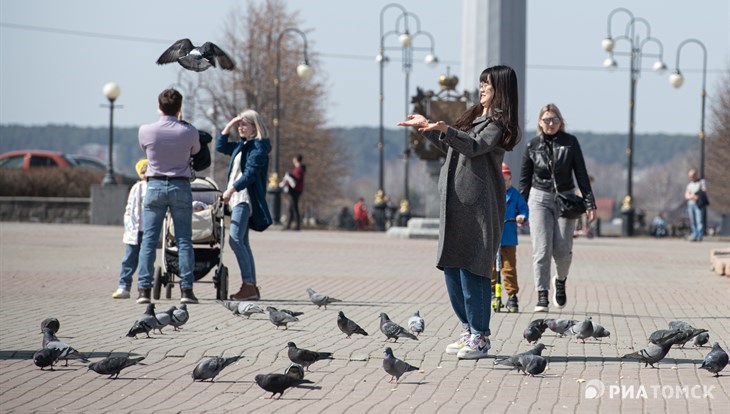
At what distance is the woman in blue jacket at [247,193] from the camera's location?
1245 centimetres

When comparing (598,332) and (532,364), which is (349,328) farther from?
(532,364)

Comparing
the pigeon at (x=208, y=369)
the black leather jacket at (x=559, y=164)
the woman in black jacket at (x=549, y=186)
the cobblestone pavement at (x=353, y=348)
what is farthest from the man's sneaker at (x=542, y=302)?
the pigeon at (x=208, y=369)

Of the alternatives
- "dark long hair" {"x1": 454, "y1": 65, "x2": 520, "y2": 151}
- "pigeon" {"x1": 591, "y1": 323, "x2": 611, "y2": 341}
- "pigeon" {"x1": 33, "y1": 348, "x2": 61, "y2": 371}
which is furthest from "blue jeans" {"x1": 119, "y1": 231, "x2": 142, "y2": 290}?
"dark long hair" {"x1": 454, "y1": 65, "x2": 520, "y2": 151}

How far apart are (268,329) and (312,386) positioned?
2850mm

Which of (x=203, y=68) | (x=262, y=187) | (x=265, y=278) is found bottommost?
(x=265, y=278)

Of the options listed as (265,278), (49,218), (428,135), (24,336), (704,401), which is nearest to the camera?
(704,401)

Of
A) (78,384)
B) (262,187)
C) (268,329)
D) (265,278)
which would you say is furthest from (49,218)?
(78,384)

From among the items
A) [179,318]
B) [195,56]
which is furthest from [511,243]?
[179,318]

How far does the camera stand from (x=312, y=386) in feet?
24.3

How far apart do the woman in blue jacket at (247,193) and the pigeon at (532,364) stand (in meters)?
5.12

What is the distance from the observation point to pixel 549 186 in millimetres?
11773

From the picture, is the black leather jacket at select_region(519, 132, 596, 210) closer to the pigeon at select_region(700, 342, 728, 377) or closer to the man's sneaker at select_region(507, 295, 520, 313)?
the man's sneaker at select_region(507, 295, 520, 313)

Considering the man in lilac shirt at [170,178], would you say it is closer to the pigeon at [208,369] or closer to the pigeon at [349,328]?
the pigeon at [349,328]

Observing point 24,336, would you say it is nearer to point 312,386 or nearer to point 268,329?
point 268,329
